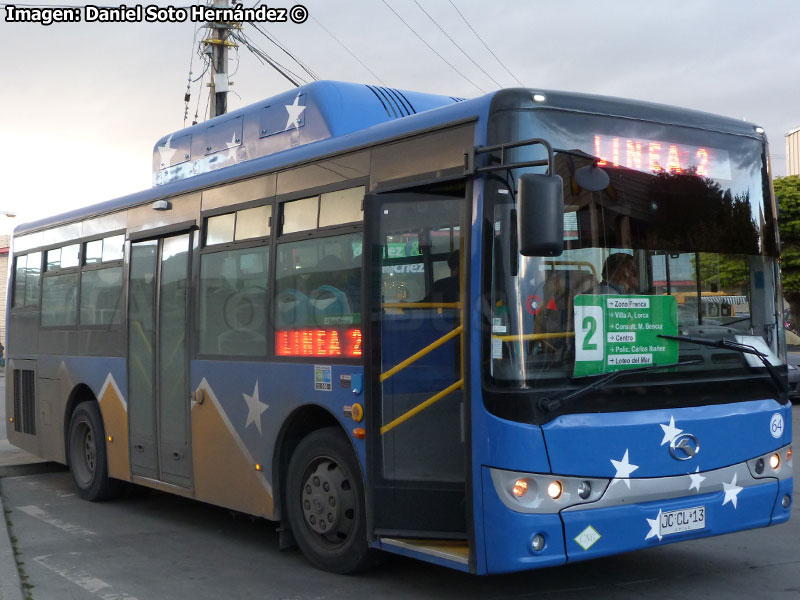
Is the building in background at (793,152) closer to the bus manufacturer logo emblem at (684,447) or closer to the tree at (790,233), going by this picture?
the tree at (790,233)

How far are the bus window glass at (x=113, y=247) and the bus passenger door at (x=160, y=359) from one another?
0.90 feet

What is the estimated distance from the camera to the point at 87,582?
22.7ft

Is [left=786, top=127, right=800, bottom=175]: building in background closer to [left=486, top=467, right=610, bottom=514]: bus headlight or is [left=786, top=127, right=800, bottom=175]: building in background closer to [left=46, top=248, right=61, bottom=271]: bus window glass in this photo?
[left=46, top=248, right=61, bottom=271]: bus window glass

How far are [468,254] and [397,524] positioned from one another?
1733mm

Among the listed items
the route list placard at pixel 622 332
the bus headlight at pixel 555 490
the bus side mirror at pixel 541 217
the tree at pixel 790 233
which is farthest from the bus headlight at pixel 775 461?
the tree at pixel 790 233

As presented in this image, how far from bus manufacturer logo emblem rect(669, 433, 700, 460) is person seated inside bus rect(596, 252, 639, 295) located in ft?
2.91

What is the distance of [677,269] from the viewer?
6039mm

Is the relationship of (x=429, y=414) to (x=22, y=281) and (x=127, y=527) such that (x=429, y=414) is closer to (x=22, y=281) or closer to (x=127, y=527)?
(x=127, y=527)

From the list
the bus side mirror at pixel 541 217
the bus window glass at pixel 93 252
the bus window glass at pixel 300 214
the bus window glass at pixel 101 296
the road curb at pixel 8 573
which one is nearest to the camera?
the bus side mirror at pixel 541 217

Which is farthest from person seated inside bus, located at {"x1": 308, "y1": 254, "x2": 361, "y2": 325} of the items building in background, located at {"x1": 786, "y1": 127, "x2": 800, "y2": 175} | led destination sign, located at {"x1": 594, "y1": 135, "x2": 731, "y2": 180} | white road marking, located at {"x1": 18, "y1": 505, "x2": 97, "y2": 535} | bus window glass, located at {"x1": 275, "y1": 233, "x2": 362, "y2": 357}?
building in background, located at {"x1": 786, "y1": 127, "x2": 800, "y2": 175}

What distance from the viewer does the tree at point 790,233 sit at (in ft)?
119

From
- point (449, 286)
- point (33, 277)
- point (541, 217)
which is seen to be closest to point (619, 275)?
point (541, 217)

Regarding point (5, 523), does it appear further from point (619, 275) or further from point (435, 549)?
point (619, 275)

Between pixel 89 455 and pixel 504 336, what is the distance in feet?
21.5
